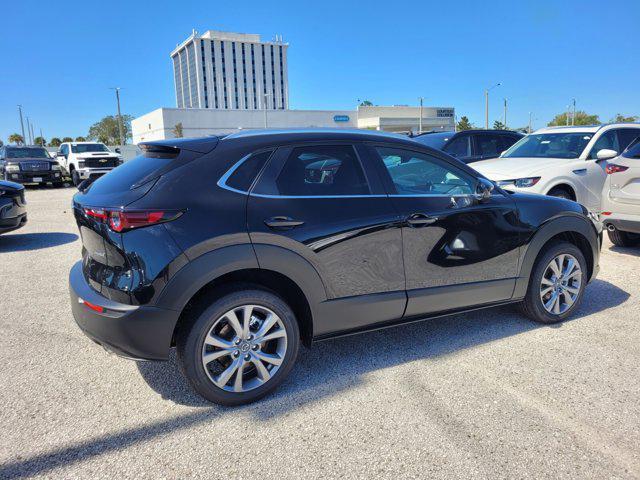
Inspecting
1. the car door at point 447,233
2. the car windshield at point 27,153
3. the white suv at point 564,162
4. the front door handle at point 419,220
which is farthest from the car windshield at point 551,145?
the car windshield at point 27,153

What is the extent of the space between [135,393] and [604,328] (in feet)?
12.8

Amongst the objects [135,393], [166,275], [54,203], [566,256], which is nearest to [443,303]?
[566,256]

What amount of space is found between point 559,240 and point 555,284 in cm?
41

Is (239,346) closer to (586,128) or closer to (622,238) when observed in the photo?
(622,238)

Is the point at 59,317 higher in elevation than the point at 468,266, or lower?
lower

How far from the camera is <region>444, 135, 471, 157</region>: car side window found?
10.3 m

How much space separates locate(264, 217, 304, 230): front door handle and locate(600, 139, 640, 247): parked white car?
5408mm

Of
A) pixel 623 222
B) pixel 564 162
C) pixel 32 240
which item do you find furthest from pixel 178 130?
pixel 623 222

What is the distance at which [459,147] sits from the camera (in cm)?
1038

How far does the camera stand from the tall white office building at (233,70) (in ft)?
452

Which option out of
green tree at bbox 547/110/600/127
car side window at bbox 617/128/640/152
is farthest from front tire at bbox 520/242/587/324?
green tree at bbox 547/110/600/127

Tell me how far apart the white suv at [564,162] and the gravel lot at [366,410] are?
3.35m

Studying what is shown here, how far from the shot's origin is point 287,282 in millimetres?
3186

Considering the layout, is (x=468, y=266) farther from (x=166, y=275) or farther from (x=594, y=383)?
(x=166, y=275)
